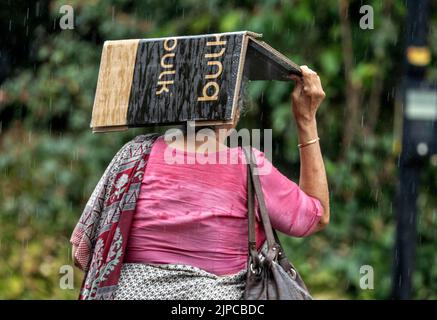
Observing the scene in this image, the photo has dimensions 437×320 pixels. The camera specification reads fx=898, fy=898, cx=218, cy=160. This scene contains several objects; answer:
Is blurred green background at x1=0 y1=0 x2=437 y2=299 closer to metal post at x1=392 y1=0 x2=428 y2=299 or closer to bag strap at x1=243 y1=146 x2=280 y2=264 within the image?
metal post at x1=392 y1=0 x2=428 y2=299

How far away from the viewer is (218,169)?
306 cm

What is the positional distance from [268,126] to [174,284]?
521 centimetres

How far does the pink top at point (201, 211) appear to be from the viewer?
9.86 ft

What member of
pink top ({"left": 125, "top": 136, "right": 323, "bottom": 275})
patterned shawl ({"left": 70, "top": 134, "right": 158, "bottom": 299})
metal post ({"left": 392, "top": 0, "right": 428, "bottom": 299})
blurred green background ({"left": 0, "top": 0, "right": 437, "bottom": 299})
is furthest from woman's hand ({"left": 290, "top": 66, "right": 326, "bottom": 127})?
blurred green background ({"left": 0, "top": 0, "right": 437, "bottom": 299})

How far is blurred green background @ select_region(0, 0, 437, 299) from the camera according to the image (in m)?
7.28

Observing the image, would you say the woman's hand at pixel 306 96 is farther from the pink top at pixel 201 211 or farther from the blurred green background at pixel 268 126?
the blurred green background at pixel 268 126

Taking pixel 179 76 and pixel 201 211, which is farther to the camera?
pixel 179 76

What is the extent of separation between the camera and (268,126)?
810 cm

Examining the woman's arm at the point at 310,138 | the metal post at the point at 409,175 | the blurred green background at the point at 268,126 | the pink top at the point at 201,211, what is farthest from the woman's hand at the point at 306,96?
the blurred green background at the point at 268,126

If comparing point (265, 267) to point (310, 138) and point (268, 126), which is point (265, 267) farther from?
point (268, 126)

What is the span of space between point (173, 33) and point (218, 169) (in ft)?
16.4

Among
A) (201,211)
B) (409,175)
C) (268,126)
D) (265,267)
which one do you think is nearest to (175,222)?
(201,211)

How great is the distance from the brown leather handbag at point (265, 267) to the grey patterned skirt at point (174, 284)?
7 centimetres
